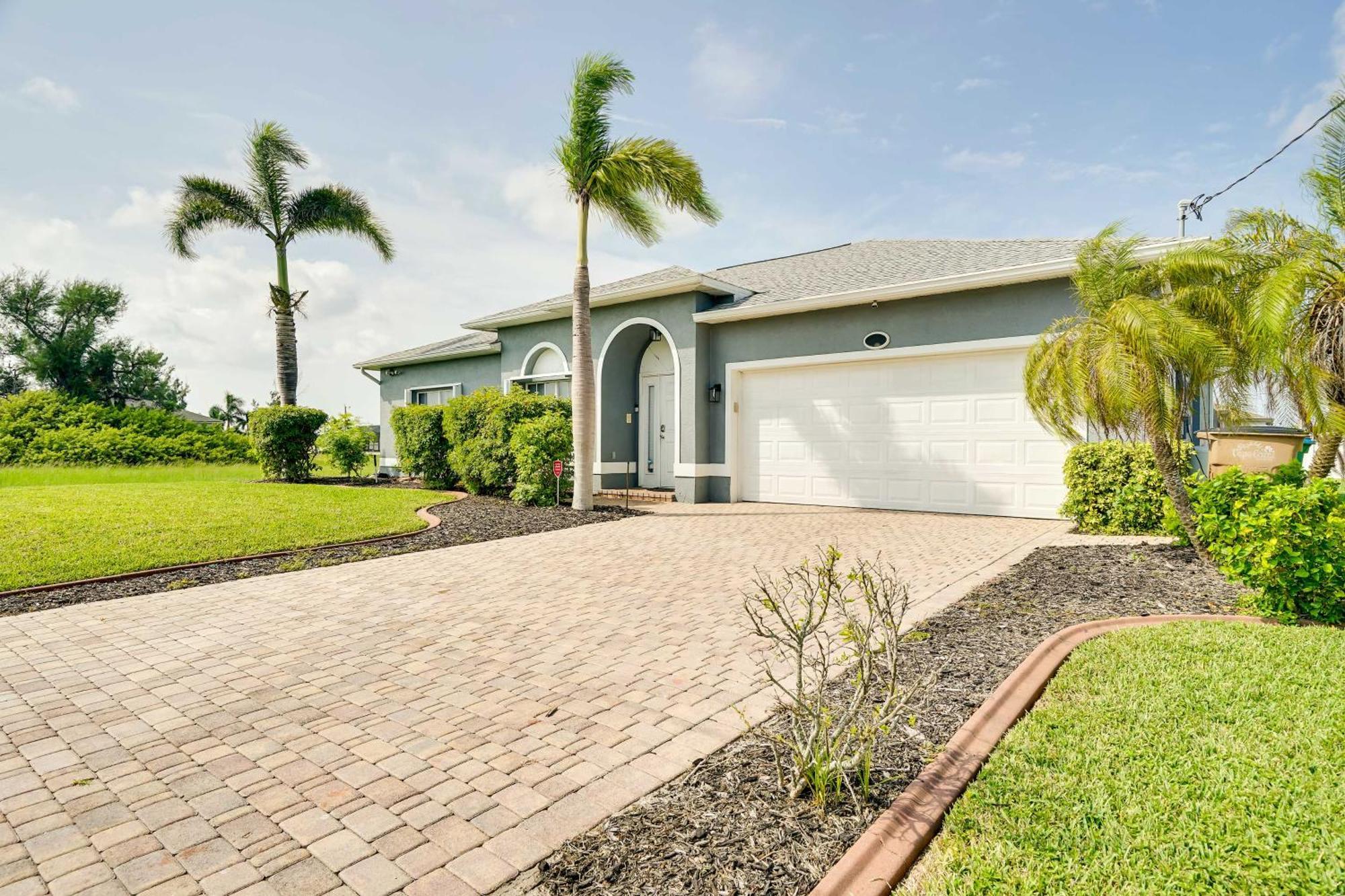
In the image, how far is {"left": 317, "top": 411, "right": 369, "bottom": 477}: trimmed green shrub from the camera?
55.6ft

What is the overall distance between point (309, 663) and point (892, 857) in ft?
11.7

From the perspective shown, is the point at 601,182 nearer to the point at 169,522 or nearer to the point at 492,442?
the point at 492,442

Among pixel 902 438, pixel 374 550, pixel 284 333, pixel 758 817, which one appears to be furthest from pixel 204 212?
pixel 758 817

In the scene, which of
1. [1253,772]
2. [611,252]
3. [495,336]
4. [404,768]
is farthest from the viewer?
[495,336]

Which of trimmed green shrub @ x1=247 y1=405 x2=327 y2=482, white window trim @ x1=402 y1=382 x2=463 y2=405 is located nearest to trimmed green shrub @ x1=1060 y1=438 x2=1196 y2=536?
white window trim @ x1=402 y1=382 x2=463 y2=405

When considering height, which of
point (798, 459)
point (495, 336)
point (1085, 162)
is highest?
point (1085, 162)

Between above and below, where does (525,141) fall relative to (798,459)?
above

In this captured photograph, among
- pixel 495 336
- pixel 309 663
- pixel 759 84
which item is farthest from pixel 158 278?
pixel 309 663

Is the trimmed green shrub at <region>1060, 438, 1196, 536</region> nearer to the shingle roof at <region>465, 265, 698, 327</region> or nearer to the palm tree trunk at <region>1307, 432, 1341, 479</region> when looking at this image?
the palm tree trunk at <region>1307, 432, 1341, 479</region>

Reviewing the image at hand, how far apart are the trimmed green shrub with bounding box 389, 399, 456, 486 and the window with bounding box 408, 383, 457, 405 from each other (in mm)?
3775

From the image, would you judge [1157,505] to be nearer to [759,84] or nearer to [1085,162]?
[1085,162]

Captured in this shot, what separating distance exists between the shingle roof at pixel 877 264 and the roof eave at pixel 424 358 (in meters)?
6.31

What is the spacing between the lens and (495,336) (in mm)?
18281

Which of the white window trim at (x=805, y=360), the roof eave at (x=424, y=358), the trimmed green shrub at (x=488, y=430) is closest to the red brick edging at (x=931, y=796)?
the white window trim at (x=805, y=360)
